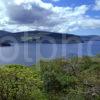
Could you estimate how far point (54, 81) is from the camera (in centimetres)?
1421

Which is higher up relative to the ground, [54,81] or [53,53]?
[53,53]

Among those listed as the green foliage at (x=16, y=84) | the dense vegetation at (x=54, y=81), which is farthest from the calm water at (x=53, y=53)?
the green foliage at (x=16, y=84)

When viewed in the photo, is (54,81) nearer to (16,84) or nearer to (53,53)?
(16,84)

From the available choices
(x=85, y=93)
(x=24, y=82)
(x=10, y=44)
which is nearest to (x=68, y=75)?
(x=85, y=93)

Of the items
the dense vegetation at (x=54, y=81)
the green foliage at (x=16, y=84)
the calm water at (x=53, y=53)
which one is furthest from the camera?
the calm water at (x=53, y=53)

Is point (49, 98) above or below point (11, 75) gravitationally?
below

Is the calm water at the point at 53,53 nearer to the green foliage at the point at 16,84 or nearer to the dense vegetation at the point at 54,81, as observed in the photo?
the dense vegetation at the point at 54,81

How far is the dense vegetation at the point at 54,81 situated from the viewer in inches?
411

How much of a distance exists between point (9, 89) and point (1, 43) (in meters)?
66.5

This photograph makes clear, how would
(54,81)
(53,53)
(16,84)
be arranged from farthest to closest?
(53,53) < (54,81) < (16,84)

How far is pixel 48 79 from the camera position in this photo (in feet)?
46.3

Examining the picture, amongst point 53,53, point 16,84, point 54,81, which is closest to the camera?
point 16,84

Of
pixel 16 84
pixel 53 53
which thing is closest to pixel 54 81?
pixel 16 84

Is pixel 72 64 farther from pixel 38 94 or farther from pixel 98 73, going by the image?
pixel 38 94
